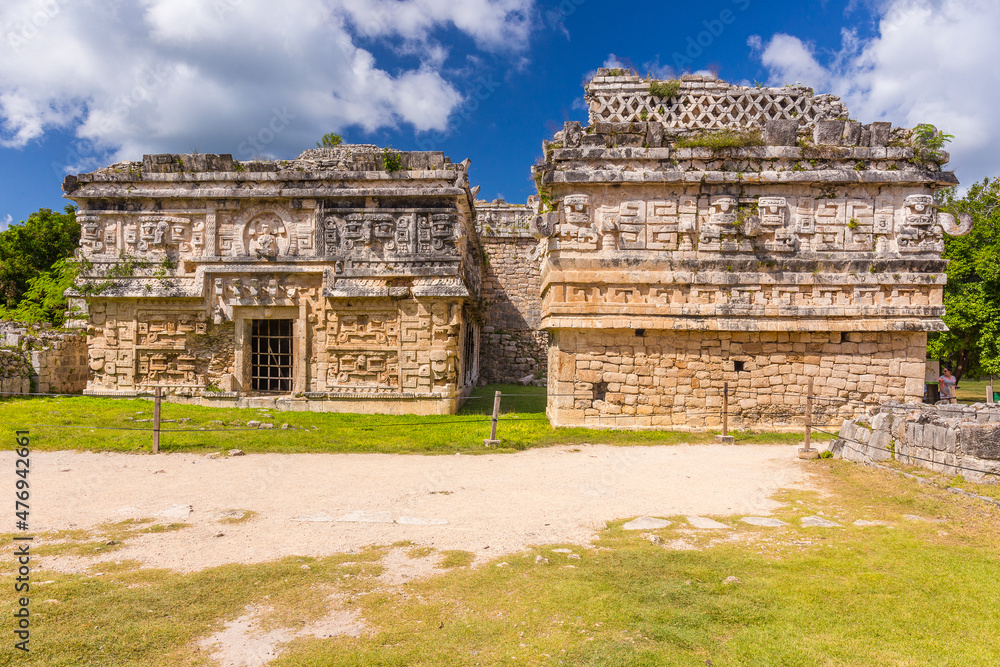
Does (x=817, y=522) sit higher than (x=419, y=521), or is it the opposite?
(x=817, y=522)

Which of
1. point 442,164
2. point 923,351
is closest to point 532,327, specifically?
point 442,164

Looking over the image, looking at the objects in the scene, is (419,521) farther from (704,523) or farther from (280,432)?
(280,432)

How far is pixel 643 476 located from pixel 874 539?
291cm

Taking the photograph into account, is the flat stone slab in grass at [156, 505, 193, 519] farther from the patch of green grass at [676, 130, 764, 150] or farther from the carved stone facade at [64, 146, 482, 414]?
the patch of green grass at [676, 130, 764, 150]

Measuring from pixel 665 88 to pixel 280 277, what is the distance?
32.4ft

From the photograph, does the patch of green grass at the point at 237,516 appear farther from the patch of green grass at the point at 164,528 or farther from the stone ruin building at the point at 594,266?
the stone ruin building at the point at 594,266

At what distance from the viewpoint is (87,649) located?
10.3ft

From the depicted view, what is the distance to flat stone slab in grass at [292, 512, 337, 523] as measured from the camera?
5547 mm

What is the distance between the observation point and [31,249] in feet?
61.2

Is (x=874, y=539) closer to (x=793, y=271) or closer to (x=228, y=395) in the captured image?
(x=793, y=271)

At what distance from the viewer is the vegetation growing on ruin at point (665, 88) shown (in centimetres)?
1204

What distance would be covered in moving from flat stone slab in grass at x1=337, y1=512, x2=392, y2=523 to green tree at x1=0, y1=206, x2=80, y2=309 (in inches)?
733

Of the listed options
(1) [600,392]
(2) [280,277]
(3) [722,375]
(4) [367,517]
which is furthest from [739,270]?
(2) [280,277]

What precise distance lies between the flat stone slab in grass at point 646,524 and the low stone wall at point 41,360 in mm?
14610
